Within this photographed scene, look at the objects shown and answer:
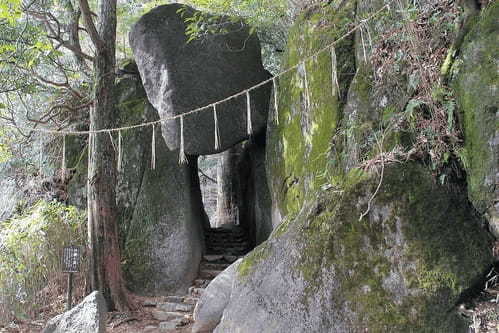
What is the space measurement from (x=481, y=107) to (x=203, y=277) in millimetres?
6431

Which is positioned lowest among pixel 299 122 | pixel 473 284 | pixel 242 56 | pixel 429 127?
pixel 473 284

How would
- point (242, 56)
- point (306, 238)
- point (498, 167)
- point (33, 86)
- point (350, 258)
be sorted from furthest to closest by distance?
1. point (242, 56)
2. point (33, 86)
3. point (306, 238)
4. point (350, 258)
5. point (498, 167)

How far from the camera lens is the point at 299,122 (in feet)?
21.1

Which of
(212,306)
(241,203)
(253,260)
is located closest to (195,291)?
(212,306)

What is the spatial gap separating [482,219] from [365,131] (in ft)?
4.48

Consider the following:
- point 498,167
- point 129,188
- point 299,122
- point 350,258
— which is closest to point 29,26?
point 129,188

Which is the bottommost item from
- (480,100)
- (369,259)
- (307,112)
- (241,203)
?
(369,259)

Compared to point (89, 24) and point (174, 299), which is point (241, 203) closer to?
point (174, 299)

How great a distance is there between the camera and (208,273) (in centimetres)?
862

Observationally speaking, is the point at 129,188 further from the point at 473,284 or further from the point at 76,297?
the point at 473,284

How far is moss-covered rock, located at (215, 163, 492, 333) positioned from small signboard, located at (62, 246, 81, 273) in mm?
3136

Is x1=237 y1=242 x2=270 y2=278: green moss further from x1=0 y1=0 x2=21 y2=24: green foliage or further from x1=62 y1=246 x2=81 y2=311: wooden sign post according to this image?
x1=0 y1=0 x2=21 y2=24: green foliage

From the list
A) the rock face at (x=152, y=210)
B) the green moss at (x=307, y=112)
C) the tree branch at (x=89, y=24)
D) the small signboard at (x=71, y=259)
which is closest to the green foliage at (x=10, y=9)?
the tree branch at (x=89, y=24)

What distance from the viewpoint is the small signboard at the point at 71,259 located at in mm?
6191
